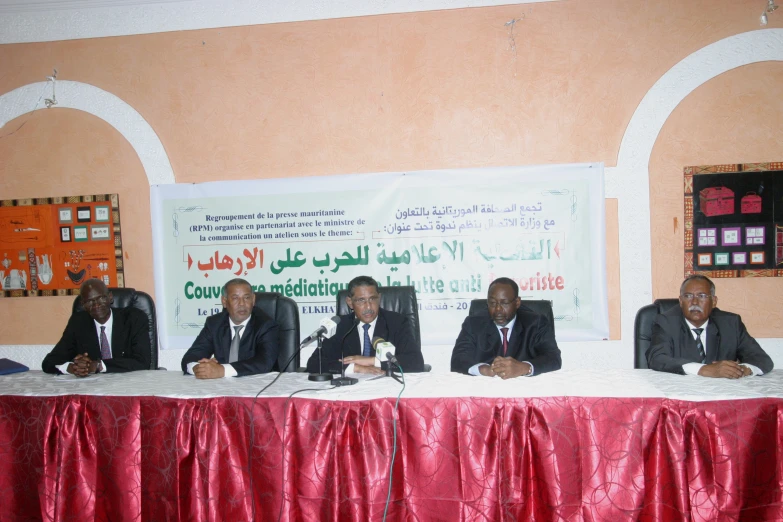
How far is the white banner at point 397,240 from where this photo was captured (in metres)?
3.75

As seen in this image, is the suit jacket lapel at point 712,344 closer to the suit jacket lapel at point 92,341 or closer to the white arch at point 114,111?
the suit jacket lapel at point 92,341

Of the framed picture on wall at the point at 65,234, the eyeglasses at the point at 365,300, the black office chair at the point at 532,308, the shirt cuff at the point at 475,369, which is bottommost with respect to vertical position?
the shirt cuff at the point at 475,369

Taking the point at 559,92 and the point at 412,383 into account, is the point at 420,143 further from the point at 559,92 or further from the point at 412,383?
the point at 412,383

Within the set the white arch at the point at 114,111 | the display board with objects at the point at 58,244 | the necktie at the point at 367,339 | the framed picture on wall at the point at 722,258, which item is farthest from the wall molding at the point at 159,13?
the necktie at the point at 367,339

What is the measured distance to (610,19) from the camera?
12.0 feet

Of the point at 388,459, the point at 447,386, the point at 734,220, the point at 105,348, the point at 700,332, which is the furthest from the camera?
the point at 734,220

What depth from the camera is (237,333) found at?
310cm

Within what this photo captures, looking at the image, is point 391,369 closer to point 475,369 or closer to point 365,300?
point 475,369

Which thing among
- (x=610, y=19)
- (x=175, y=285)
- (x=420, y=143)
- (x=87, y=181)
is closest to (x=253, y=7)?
(x=420, y=143)

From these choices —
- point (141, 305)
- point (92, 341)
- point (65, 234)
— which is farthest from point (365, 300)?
point (65, 234)

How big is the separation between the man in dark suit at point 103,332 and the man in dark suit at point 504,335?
6.06ft

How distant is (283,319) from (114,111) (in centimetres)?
224

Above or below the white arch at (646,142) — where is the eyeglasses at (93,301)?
below

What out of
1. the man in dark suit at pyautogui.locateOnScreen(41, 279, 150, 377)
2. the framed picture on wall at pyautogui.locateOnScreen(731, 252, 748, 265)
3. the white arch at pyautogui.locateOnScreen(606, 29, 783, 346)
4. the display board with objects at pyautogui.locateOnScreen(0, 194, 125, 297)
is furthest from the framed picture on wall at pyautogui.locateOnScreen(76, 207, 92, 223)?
the framed picture on wall at pyautogui.locateOnScreen(731, 252, 748, 265)
